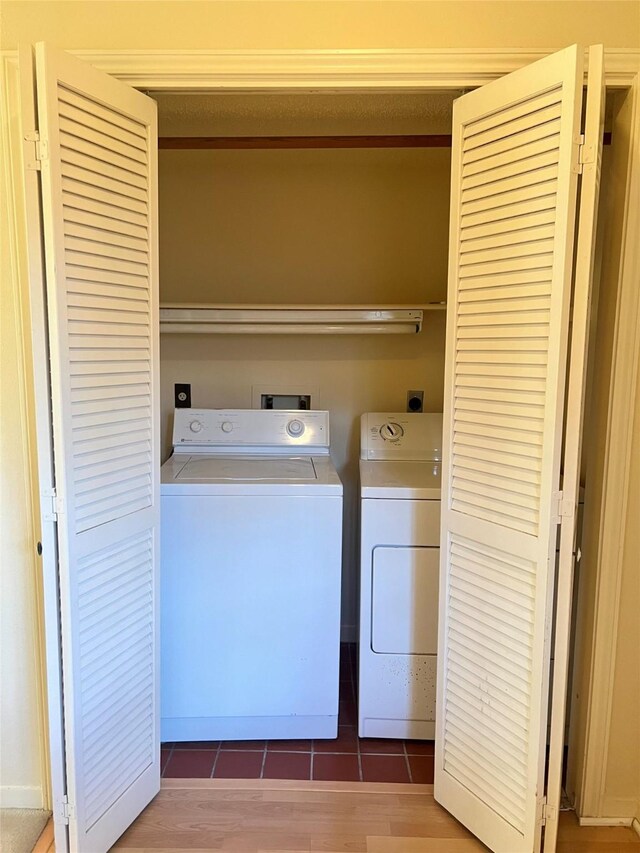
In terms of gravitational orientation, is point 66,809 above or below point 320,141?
below

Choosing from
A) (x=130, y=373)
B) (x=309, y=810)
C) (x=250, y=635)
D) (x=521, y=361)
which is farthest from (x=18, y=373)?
(x=309, y=810)

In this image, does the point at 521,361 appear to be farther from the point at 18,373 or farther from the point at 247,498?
the point at 18,373

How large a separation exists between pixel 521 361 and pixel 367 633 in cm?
114

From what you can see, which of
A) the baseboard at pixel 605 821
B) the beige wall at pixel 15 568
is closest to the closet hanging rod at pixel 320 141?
the beige wall at pixel 15 568

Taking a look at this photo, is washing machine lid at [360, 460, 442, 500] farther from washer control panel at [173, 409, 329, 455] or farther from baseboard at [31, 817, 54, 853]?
baseboard at [31, 817, 54, 853]

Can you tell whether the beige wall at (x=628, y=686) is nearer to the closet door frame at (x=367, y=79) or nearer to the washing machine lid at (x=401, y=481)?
the closet door frame at (x=367, y=79)

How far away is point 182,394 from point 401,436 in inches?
40.2

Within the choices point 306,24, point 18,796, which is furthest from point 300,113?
point 18,796

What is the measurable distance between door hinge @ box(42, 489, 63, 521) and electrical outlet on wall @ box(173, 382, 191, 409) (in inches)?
51.2

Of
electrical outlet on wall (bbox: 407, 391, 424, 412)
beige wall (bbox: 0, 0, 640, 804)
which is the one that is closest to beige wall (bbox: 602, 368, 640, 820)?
beige wall (bbox: 0, 0, 640, 804)

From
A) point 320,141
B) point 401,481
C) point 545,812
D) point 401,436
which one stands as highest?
point 320,141

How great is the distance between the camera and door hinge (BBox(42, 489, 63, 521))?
1.44 metres

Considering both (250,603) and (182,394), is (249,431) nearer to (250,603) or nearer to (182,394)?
(182,394)

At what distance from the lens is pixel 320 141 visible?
91.2 inches
